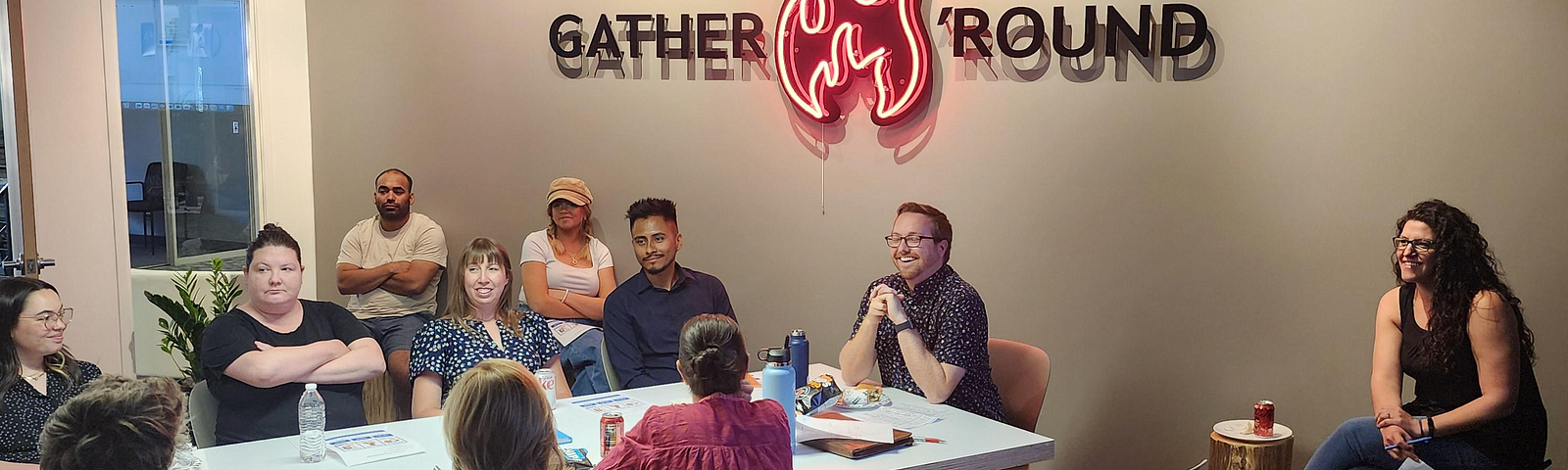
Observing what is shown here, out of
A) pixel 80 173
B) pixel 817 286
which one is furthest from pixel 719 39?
pixel 80 173

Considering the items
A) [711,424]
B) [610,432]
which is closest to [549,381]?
[610,432]

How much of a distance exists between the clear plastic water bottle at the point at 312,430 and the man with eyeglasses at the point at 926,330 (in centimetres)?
160

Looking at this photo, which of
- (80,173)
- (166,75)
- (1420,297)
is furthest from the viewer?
(166,75)

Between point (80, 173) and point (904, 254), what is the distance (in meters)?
3.59

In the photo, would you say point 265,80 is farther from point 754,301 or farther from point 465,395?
point 465,395

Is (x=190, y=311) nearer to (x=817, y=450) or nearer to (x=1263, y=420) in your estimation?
(x=817, y=450)

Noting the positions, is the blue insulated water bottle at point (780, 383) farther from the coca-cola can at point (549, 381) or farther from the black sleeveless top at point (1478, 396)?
the black sleeveless top at point (1478, 396)

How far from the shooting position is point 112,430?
2.05 meters

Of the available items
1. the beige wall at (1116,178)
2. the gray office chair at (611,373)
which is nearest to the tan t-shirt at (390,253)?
the beige wall at (1116,178)

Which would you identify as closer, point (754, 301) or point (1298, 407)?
point (1298, 407)

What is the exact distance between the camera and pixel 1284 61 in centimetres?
396

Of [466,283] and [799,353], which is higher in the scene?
[466,283]

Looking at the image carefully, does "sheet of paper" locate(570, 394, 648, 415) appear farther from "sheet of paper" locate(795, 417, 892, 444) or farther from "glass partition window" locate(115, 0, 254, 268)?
"glass partition window" locate(115, 0, 254, 268)

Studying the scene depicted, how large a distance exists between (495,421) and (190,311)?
426 cm
